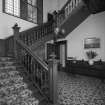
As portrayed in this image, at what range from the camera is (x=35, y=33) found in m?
5.29

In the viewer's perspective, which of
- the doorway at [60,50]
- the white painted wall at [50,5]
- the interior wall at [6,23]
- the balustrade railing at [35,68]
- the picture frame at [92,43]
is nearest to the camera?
the balustrade railing at [35,68]

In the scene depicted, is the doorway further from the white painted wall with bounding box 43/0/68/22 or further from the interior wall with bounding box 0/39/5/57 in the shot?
the interior wall with bounding box 0/39/5/57

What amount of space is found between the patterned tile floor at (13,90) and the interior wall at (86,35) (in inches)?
169

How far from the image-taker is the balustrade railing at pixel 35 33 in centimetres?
451

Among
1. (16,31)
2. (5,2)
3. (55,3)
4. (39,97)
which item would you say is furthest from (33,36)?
(55,3)

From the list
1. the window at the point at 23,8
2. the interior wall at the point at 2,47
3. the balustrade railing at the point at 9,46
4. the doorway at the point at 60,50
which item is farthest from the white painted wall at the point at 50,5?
the interior wall at the point at 2,47

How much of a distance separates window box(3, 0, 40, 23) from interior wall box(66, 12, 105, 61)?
101 inches

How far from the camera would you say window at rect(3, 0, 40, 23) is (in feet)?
16.1

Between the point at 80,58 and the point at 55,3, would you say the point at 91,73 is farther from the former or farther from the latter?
the point at 55,3

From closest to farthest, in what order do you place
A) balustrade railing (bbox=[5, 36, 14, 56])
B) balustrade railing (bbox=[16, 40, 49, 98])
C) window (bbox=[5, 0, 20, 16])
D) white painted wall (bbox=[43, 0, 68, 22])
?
balustrade railing (bbox=[16, 40, 49, 98]), balustrade railing (bbox=[5, 36, 14, 56]), window (bbox=[5, 0, 20, 16]), white painted wall (bbox=[43, 0, 68, 22])

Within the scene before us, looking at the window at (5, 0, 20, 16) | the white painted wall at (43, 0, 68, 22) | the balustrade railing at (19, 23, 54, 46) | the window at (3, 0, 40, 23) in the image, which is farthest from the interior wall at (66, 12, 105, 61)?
the window at (5, 0, 20, 16)

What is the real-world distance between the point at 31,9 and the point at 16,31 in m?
3.04

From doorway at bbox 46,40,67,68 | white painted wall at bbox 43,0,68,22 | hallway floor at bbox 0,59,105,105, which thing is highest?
white painted wall at bbox 43,0,68,22

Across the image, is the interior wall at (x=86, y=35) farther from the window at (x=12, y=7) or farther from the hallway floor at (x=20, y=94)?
the window at (x=12, y=7)
